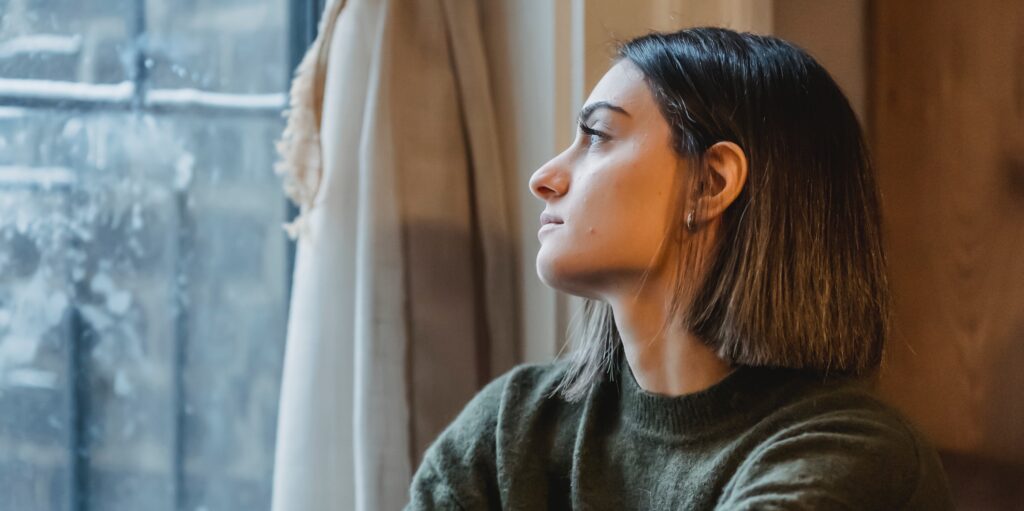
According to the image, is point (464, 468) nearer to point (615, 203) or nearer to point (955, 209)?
point (615, 203)

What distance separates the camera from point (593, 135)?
39.8 inches

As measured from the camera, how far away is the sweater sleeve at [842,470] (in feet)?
2.69

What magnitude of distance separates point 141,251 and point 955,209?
97cm

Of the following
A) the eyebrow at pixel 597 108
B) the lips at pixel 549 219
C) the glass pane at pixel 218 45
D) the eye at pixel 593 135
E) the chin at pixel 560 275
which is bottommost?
the chin at pixel 560 275

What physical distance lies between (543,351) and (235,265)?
0.43m

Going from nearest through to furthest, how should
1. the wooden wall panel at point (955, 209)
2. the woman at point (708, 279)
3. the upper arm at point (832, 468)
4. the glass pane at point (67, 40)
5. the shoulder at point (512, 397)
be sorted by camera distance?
the upper arm at point (832, 468) → the woman at point (708, 279) → the shoulder at point (512, 397) → the wooden wall panel at point (955, 209) → the glass pane at point (67, 40)

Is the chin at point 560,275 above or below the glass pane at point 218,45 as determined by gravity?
below

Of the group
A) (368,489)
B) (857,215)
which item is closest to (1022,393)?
(857,215)

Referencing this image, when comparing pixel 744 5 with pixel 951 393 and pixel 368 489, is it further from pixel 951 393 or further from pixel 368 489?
pixel 368 489

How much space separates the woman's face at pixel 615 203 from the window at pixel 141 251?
2.02 ft

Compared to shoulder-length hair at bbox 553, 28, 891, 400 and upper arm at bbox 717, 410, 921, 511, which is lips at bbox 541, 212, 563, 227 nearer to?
shoulder-length hair at bbox 553, 28, 891, 400

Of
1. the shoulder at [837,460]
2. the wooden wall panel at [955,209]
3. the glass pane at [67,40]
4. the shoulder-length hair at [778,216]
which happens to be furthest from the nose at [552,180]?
the glass pane at [67,40]

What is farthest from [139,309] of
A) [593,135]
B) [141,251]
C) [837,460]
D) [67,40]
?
[837,460]

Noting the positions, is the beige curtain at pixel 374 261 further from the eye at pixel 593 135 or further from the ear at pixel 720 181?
the ear at pixel 720 181
